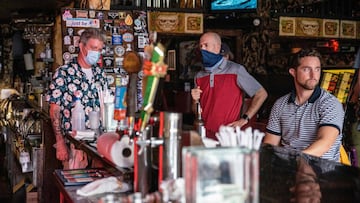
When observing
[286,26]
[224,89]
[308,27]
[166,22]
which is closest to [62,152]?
[224,89]

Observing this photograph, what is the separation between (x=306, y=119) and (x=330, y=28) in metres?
7.05

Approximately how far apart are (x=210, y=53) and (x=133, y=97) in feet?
7.43

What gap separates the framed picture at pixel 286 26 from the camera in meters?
9.34

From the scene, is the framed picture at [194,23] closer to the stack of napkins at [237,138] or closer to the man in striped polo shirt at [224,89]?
the man in striped polo shirt at [224,89]

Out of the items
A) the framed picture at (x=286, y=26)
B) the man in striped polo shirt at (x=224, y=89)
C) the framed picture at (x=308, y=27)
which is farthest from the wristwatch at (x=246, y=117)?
the framed picture at (x=308, y=27)

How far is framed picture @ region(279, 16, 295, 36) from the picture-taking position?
934cm

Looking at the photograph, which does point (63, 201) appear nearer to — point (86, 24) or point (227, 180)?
point (227, 180)

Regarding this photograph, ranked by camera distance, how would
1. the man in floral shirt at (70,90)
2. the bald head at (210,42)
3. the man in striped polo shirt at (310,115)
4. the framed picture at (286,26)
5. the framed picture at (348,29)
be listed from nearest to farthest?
1. the man in striped polo shirt at (310,115)
2. the man in floral shirt at (70,90)
3. the bald head at (210,42)
4. the framed picture at (286,26)
5. the framed picture at (348,29)

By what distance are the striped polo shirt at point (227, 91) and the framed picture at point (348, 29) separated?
6064 mm

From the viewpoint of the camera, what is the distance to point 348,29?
32.8 ft

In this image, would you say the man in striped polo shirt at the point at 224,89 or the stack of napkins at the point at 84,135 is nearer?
the stack of napkins at the point at 84,135

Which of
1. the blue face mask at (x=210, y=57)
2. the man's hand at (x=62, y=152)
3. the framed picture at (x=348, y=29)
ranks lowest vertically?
the man's hand at (x=62, y=152)

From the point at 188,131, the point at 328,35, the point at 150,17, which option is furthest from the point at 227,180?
the point at 328,35

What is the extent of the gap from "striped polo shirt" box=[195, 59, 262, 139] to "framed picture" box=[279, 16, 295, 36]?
5119 millimetres
